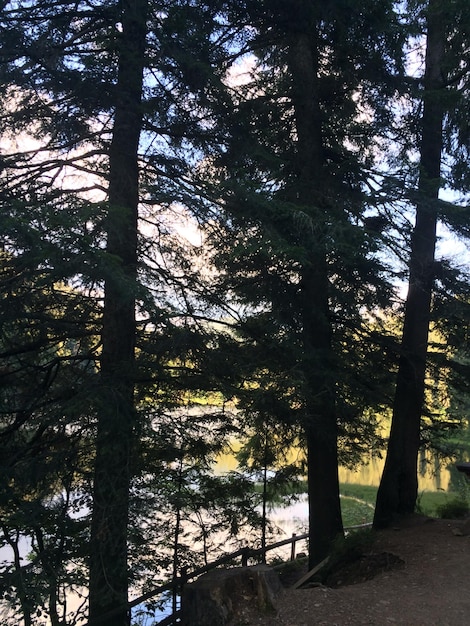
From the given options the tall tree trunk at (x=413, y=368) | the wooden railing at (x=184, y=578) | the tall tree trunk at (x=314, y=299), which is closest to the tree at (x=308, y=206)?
the tall tree trunk at (x=314, y=299)

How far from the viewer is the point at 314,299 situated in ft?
23.6

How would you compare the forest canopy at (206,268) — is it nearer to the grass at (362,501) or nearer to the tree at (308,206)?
the tree at (308,206)

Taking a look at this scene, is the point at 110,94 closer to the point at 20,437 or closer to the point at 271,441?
the point at 20,437

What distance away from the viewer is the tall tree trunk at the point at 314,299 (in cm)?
674

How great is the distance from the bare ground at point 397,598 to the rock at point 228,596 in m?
0.11

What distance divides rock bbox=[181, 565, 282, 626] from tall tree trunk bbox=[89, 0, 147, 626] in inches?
27.7

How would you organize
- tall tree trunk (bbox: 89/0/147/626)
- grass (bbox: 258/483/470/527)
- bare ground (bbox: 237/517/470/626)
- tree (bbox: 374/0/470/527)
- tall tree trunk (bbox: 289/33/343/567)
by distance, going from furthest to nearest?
grass (bbox: 258/483/470/527), tree (bbox: 374/0/470/527), tall tree trunk (bbox: 289/33/343/567), tall tree trunk (bbox: 89/0/147/626), bare ground (bbox: 237/517/470/626)

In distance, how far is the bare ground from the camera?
171 inches

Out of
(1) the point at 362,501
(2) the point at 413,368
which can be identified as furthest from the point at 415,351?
(1) the point at 362,501

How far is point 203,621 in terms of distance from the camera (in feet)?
15.7

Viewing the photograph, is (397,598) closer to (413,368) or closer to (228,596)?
(228,596)

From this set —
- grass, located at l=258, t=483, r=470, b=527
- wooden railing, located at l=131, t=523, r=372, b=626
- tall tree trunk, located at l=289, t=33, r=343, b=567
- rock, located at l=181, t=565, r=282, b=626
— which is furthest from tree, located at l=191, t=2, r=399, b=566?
grass, located at l=258, t=483, r=470, b=527

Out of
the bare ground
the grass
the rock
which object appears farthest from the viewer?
the grass

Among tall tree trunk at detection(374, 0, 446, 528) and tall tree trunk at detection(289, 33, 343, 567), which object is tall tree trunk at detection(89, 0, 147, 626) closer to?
tall tree trunk at detection(289, 33, 343, 567)
